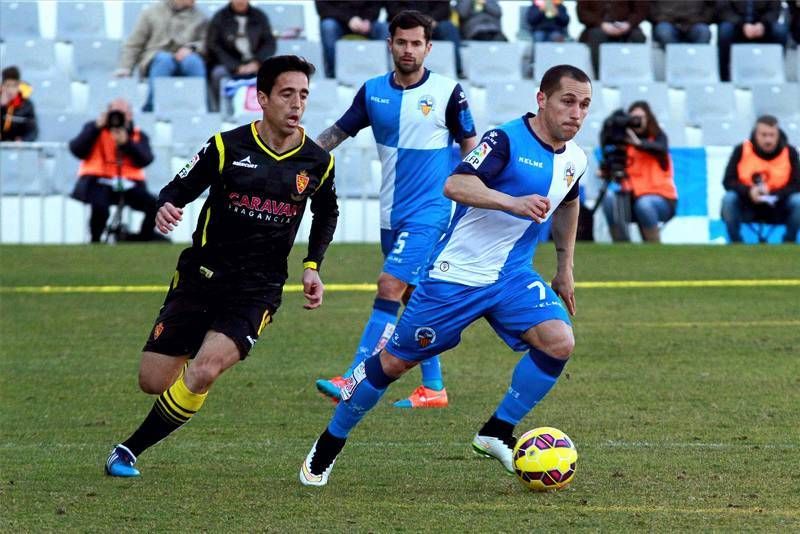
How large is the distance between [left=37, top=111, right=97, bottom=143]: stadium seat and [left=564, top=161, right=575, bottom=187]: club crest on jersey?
1379cm

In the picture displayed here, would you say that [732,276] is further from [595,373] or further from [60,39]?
[60,39]

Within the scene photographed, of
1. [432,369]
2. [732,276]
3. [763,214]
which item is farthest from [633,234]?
[432,369]

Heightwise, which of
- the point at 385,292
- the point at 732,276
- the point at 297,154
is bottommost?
the point at 732,276

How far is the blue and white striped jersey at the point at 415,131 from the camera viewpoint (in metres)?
9.91

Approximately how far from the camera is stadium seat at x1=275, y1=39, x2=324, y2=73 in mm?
21969

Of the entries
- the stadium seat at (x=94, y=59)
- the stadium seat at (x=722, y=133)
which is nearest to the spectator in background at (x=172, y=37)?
the stadium seat at (x=94, y=59)

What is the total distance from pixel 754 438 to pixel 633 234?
11.5 meters

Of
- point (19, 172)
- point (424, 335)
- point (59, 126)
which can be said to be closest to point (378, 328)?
point (424, 335)

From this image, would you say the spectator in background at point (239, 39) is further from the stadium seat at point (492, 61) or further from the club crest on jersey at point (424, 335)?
the club crest on jersey at point (424, 335)

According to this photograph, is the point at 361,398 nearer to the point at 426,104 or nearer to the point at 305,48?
the point at 426,104

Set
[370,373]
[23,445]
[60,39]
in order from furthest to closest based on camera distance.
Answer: [60,39], [23,445], [370,373]

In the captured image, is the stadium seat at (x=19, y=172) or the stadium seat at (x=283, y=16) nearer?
the stadium seat at (x=19, y=172)

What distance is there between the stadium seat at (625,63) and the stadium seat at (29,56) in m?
7.92

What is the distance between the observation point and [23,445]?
8.26 metres
